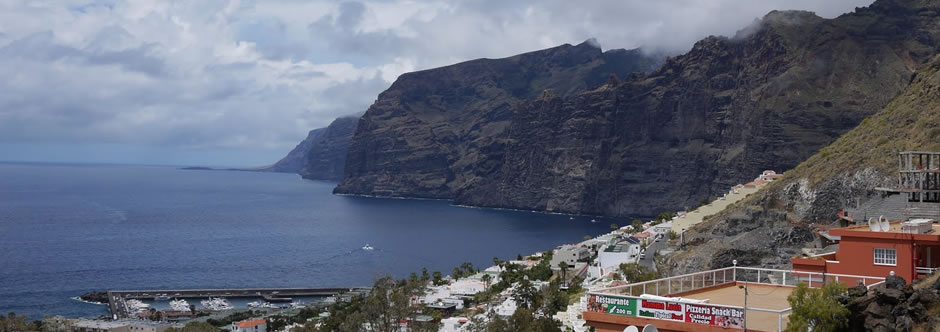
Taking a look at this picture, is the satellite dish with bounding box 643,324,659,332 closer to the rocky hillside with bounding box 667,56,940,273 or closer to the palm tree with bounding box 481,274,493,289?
the rocky hillside with bounding box 667,56,940,273

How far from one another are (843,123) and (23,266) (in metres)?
142

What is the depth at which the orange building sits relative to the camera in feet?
61.3

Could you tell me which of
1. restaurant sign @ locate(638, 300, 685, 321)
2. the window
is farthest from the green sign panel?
the window

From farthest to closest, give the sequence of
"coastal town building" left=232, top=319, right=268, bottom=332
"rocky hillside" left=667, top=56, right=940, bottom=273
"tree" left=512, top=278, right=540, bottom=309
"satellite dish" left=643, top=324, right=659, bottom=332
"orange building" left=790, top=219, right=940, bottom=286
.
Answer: "coastal town building" left=232, top=319, right=268, bottom=332, "tree" left=512, top=278, right=540, bottom=309, "rocky hillside" left=667, top=56, right=940, bottom=273, "orange building" left=790, top=219, right=940, bottom=286, "satellite dish" left=643, top=324, right=659, bottom=332

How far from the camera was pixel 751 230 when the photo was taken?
2117 inches

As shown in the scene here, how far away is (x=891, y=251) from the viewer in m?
19.1

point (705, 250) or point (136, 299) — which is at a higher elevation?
point (705, 250)

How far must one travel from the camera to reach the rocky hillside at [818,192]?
47938 millimetres

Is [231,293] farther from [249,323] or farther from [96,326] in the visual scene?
[249,323]

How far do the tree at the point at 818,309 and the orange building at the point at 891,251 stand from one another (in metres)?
5.33

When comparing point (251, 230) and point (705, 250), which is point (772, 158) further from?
point (705, 250)

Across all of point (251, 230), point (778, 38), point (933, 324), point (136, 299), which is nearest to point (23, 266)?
point (136, 299)

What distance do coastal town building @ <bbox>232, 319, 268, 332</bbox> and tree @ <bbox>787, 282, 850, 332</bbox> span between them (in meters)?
65.8

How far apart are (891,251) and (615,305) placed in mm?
8882
